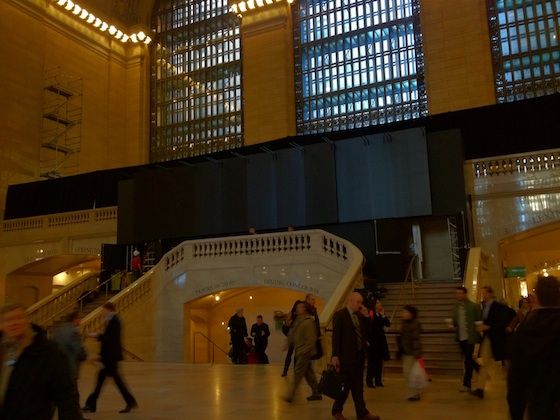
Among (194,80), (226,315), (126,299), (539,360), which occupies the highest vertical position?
(194,80)

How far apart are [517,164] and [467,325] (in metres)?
9.96

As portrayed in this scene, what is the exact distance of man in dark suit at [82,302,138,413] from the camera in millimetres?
6973

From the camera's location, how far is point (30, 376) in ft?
9.73

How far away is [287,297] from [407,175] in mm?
5521

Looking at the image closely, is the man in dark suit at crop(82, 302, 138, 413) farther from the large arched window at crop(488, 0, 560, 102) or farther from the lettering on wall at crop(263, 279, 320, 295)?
the large arched window at crop(488, 0, 560, 102)

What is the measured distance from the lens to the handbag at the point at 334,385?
6113mm

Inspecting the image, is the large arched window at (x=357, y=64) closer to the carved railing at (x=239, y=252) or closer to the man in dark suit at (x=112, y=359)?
the carved railing at (x=239, y=252)

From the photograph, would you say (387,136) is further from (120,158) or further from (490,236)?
(120,158)

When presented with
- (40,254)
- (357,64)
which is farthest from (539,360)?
(40,254)

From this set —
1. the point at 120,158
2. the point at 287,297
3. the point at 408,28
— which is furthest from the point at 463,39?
the point at 120,158

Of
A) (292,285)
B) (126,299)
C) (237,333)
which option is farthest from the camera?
(126,299)

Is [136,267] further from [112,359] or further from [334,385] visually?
[334,385]

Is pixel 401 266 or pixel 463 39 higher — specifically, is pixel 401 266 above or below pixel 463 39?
below

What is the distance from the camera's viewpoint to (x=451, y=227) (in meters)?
18.2
